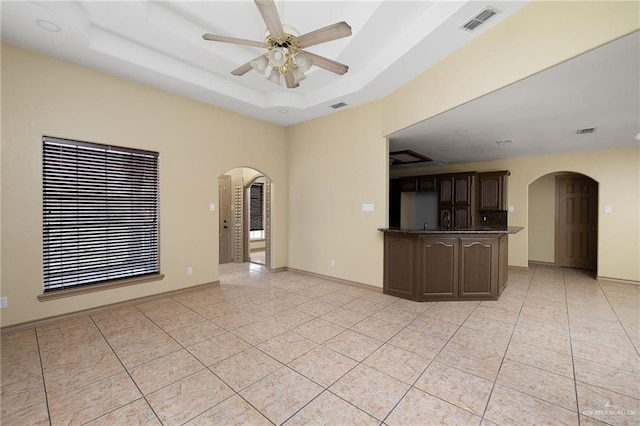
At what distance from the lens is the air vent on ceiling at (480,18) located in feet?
7.59

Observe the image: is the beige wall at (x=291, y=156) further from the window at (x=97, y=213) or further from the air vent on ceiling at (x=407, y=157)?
the air vent on ceiling at (x=407, y=157)

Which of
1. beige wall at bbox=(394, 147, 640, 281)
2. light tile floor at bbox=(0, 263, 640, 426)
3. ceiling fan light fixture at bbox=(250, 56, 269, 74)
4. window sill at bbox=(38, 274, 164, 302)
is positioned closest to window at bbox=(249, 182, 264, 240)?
window sill at bbox=(38, 274, 164, 302)

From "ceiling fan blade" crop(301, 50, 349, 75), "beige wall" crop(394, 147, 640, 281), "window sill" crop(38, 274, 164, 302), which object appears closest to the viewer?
"ceiling fan blade" crop(301, 50, 349, 75)

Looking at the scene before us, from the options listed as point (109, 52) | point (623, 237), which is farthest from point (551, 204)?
point (109, 52)

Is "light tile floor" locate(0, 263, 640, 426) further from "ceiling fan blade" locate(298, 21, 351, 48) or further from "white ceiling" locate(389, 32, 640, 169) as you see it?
"ceiling fan blade" locate(298, 21, 351, 48)

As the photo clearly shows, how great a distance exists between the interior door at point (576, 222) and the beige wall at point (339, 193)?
17.7ft

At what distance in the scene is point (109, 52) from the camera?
318cm

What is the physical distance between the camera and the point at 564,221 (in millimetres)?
6688

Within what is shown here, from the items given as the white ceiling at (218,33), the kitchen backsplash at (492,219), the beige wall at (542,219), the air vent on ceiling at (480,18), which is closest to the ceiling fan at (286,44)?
the white ceiling at (218,33)

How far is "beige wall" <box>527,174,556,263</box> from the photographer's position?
6.82 m

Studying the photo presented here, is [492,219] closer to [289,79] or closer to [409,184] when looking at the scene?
[409,184]

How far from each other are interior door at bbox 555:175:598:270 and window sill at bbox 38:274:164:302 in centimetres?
879

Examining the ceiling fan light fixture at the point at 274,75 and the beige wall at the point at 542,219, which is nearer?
the ceiling fan light fixture at the point at 274,75

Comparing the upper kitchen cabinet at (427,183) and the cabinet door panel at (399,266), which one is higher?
the upper kitchen cabinet at (427,183)
